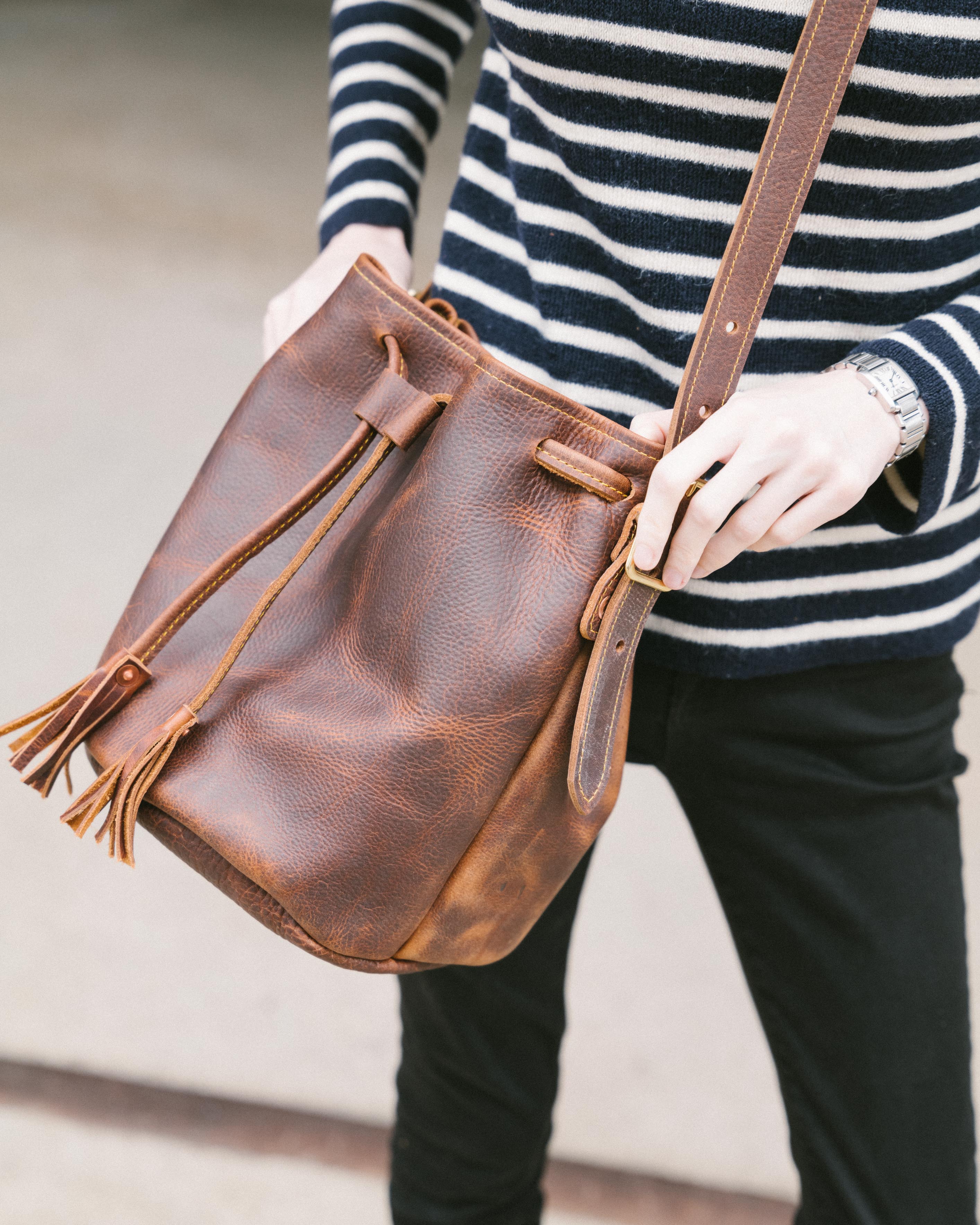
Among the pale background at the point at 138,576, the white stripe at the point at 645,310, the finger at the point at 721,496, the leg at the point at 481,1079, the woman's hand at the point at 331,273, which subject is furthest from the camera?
the pale background at the point at 138,576

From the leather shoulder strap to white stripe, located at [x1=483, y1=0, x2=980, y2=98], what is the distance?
3 centimetres

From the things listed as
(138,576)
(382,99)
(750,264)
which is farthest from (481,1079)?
(138,576)

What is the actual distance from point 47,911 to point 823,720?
1.18m

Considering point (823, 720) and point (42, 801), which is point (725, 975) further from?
point (42, 801)

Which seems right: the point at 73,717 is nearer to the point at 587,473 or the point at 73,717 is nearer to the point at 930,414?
the point at 587,473

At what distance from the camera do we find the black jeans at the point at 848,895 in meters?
0.65

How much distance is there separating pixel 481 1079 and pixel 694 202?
0.68m

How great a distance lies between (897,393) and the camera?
19.6 inches

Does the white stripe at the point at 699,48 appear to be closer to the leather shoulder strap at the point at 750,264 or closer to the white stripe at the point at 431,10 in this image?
the leather shoulder strap at the point at 750,264

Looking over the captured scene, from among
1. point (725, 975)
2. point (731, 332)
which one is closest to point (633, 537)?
point (731, 332)

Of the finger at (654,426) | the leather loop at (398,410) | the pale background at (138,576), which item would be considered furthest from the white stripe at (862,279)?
the pale background at (138,576)

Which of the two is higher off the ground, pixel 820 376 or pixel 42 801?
pixel 820 376

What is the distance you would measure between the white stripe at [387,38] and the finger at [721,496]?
19.3 inches

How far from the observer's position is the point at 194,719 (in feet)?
1.82
